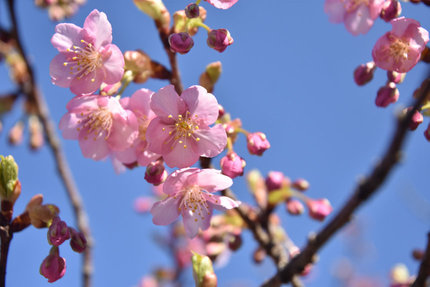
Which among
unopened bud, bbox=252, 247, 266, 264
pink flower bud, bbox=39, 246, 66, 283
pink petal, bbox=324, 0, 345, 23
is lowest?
unopened bud, bbox=252, 247, 266, 264

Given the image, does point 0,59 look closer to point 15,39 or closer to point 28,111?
point 28,111

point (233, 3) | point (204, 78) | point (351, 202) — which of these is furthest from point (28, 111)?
point (351, 202)

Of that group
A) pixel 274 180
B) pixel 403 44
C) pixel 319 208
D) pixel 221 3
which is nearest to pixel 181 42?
pixel 221 3

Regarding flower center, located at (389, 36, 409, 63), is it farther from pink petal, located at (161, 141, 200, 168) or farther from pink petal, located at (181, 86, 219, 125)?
pink petal, located at (161, 141, 200, 168)

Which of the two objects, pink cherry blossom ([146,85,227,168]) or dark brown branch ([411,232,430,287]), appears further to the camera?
pink cherry blossom ([146,85,227,168])

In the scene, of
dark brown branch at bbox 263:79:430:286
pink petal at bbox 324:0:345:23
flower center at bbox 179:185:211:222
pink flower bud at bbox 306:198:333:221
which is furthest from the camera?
pink flower bud at bbox 306:198:333:221

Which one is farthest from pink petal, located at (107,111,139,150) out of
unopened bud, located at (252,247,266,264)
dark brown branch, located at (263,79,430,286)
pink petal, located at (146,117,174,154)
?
unopened bud, located at (252,247,266,264)

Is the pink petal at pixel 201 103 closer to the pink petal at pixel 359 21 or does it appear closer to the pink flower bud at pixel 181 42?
the pink flower bud at pixel 181 42
